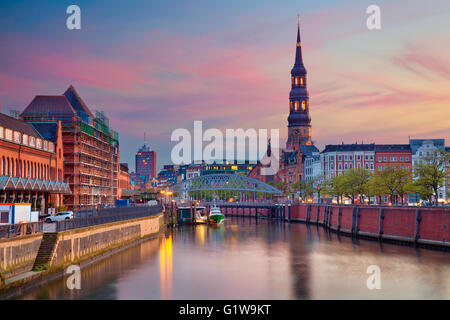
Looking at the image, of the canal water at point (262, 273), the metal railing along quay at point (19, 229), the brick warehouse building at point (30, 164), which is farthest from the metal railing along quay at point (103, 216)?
the brick warehouse building at point (30, 164)

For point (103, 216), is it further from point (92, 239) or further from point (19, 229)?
point (19, 229)

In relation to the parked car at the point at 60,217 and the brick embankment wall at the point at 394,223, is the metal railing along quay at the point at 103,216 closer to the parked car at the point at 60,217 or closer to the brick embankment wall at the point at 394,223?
the parked car at the point at 60,217

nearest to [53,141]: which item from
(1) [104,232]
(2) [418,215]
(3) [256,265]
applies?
(1) [104,232]

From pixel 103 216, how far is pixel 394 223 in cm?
3891

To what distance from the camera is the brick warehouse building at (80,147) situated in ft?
310

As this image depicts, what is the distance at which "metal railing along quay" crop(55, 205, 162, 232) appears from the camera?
4541 cm

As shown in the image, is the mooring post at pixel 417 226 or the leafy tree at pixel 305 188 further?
the leafy tree at pixel 305 188

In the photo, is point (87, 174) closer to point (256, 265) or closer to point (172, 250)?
point (172, 250)

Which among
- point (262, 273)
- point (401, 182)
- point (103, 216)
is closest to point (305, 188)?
point (401, 182)

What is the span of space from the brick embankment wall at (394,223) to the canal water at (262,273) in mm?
2475

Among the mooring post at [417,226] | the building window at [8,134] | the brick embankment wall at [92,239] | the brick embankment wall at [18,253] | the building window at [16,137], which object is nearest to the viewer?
the brick embankment wall at [18,253]
